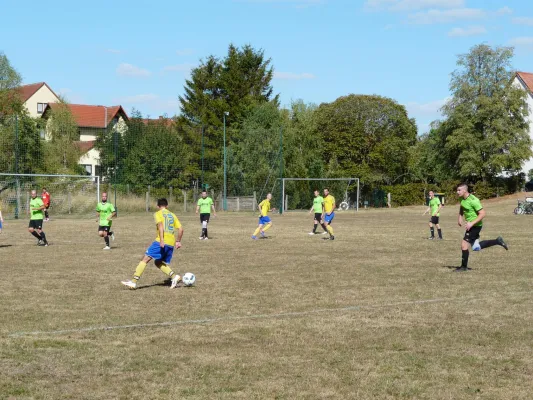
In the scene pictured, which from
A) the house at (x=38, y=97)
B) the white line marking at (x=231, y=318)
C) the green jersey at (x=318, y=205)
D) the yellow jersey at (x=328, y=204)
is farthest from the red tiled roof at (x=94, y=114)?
the white line marking at (x=231, y=318)

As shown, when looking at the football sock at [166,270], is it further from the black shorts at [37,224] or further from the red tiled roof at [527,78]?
the red tiled roof at [527,78]

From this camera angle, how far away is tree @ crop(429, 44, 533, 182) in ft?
226

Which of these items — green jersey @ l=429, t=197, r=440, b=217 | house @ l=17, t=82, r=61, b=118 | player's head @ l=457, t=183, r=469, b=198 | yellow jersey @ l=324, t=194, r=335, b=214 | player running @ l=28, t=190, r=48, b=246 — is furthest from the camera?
house @ l=17, t=82, r=61, b=118

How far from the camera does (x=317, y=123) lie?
80.8m

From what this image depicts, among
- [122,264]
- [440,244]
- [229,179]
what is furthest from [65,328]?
[229,179]

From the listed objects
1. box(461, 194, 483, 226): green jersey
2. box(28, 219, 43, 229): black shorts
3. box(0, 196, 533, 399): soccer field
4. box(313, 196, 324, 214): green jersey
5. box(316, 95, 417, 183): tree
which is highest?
box(316, 95, 417, 183): tree

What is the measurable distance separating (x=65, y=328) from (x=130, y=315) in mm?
1253

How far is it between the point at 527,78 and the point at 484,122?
15.8 m

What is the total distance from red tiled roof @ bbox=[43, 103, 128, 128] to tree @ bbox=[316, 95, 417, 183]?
3690 cm

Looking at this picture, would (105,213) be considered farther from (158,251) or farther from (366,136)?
(366,136)

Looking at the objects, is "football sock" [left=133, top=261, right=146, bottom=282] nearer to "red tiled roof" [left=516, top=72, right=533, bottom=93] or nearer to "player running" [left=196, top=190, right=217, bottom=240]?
"player running" [left=196, top=190, right=217, bottom=240]

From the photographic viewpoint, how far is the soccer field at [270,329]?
23.4 feet

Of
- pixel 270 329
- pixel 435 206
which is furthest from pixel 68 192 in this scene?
pixel 270 329

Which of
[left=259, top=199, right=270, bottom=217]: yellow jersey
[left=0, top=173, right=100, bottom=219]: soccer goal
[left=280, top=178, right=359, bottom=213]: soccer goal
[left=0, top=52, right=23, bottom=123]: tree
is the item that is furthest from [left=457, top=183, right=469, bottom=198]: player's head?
[left=0, top=52, right=23, bottom=123]: tree
